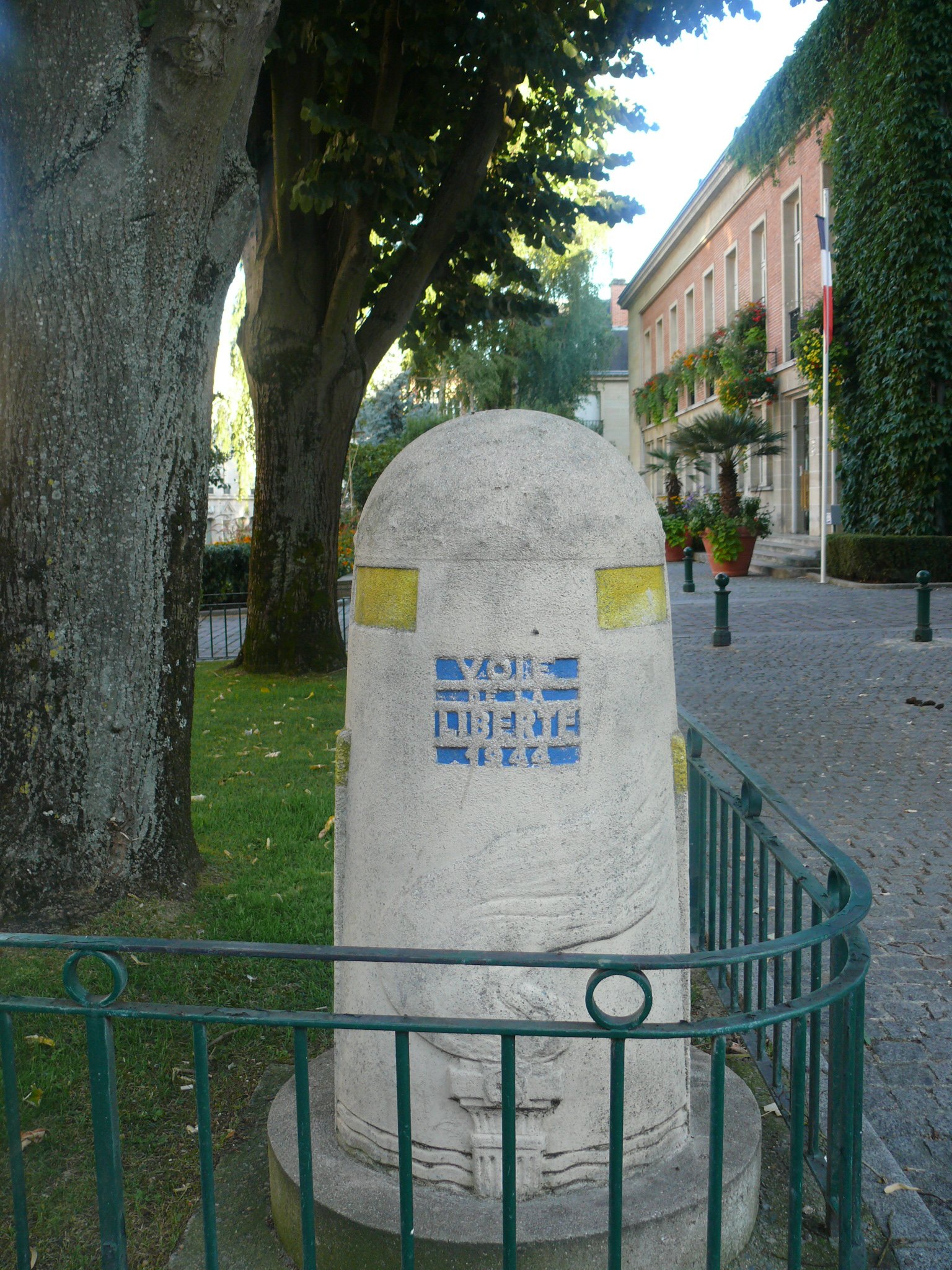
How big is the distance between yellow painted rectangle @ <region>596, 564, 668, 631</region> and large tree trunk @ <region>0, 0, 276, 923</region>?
2704mm

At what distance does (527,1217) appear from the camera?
254 centimetres

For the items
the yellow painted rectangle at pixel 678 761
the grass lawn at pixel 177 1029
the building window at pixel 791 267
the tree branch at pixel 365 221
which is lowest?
the grass lawn at pixel 177 1029

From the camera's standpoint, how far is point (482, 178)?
1108 cm

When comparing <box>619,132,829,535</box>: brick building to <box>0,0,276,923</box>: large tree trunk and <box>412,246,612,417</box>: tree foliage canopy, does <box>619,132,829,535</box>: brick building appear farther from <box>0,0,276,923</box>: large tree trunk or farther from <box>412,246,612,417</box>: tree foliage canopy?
<box>0,0,276,923</box>: large tree trunk

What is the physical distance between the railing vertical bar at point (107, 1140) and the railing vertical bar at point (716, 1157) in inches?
46.2

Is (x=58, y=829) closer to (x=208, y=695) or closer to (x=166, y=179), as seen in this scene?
(x=166, y=179)

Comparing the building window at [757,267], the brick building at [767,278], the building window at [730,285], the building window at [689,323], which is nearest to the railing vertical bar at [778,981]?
the brick building at [767,278]

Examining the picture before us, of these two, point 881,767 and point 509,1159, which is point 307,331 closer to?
point 881,767

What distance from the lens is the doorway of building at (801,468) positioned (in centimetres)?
2659

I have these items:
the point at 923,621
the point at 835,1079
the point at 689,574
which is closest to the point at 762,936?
the point at 835,1079

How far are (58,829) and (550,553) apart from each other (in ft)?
9.78

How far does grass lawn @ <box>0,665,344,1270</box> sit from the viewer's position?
301 cm

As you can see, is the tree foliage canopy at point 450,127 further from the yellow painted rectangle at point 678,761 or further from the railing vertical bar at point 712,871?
the yellow painted rectangle at point 678,761

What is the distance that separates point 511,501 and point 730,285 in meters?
33.1
